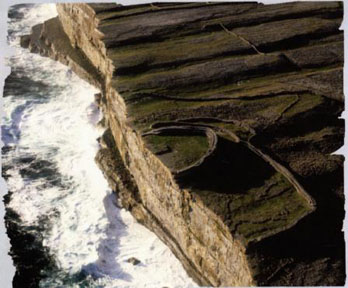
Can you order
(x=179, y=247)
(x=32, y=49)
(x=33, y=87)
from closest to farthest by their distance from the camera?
(x=179, y=247)
(x=33, y=87)
(x=32, y=49)

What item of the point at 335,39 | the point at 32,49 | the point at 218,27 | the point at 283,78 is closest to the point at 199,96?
the point at 283,78

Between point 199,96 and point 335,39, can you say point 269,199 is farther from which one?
point 335,39

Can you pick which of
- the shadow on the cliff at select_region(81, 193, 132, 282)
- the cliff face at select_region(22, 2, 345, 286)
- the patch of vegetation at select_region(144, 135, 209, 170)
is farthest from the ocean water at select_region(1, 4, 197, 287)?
the patch of vegetation at select_region(144, 135, 209, 170)

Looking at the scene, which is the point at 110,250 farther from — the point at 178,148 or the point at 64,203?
the point at 178,148

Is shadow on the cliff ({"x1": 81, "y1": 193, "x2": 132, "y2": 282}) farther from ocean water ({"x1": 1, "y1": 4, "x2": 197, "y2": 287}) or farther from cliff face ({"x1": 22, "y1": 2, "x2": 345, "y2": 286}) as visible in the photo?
cliff face ({"x1": 22, "y1": 2, "x2": 345, "y2": 286})

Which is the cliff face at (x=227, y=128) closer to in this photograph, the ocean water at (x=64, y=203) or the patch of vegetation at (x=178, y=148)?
the patch of vegetation at (x=178, y=148)

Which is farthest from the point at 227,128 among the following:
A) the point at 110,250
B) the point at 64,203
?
the point at 64,203

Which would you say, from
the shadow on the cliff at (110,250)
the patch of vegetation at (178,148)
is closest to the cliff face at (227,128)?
the patch of vegetation at (178,148)
